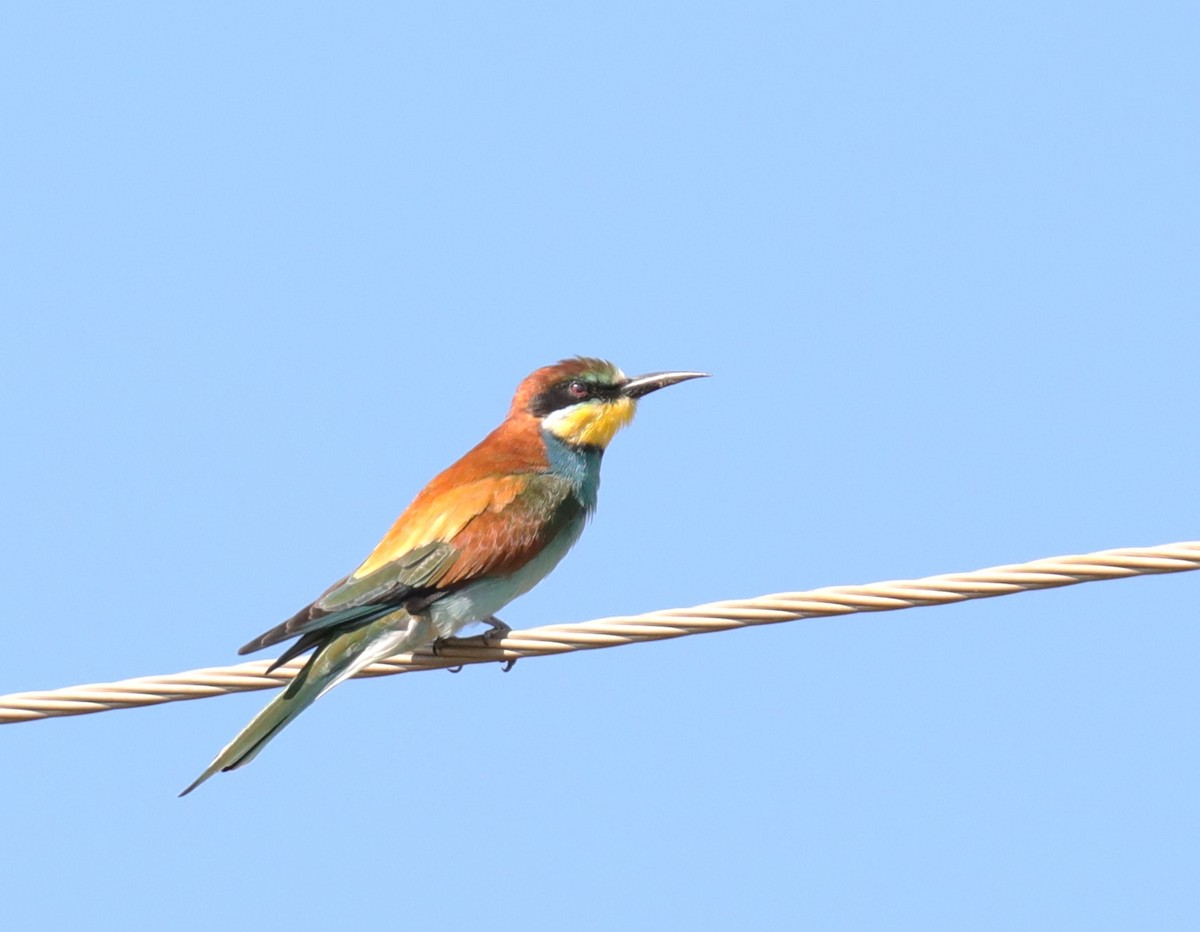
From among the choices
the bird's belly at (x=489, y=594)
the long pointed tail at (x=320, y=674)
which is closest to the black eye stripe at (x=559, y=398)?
the bird's belly at (x=489, y=594)

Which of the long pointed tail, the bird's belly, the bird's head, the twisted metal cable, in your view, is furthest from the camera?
the bird's head

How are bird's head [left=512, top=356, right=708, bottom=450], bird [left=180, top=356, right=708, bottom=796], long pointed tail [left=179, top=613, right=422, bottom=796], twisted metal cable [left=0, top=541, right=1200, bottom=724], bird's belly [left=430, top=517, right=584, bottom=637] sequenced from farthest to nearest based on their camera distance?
1. bird's head [left=512, top=356, right=708, bottom=450]
2. bird's belly [left=430, top=517, right=584, bottom=637]
3. bird [left=180, top=356, right=708, bottom=796]
4. long pointed tail [left=179, top=613, right=422, bottom=796]
5. twisted metal cable [left=0, top=541, right=1200, bottom=724]

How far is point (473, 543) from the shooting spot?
15.9 feet

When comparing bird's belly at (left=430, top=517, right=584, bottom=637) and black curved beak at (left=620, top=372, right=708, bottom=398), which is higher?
black curved beak at (left=620, top=372, right=708, bottom=398)

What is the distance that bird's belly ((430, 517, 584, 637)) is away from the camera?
15.6 ft

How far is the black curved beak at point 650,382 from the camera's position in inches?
221

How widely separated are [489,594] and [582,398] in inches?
34.7

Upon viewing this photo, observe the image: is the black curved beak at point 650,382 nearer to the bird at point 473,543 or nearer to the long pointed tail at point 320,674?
the bird at point 473,543

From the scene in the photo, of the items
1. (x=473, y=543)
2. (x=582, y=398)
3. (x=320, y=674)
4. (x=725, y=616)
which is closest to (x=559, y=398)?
(x=582, y=398)

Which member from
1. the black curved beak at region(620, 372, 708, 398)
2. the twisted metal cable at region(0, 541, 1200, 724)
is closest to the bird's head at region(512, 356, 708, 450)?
the black curved beak at region(620, 372, 708, 398)

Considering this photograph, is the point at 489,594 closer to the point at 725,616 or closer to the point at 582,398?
the point at 582,398

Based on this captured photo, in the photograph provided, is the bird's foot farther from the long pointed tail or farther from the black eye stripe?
the black eye stripe

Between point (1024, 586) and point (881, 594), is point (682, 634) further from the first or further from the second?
point (1024, 586)

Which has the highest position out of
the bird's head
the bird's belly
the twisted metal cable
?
the bird's head
